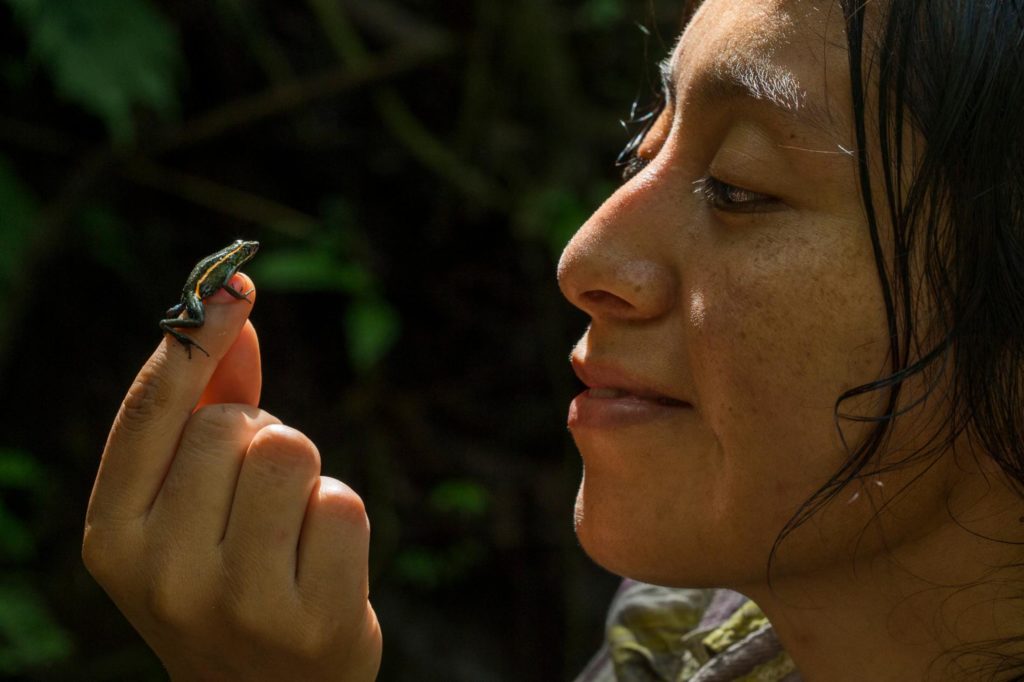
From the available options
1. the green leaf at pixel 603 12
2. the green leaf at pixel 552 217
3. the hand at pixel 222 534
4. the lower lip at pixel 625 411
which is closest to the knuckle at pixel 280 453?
the hand at pixel 222 534

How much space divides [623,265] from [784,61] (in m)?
0.34

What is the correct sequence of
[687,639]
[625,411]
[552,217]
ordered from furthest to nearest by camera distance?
1. [552,217]
2. [687,639]
3. [625,411]

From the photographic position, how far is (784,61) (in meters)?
1.40

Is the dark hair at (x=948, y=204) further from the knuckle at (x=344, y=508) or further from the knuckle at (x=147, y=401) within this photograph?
the knuckle at (x=147, y=401)

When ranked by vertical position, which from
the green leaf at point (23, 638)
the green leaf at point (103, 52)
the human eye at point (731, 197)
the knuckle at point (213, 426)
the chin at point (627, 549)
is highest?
the green leaf at point (103, 52)

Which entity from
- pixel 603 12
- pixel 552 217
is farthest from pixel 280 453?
pixel 603 12

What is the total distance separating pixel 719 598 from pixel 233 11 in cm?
383

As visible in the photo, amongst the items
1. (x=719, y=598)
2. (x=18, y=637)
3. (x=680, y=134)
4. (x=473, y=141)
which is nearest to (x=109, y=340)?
(x=18, y=637)

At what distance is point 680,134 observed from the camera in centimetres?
154

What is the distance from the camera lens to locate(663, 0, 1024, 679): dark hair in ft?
4.24

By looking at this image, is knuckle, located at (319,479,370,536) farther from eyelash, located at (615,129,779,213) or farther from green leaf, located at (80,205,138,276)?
green leaf, located at (80,205,138,276)

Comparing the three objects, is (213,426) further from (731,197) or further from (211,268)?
(731,197)

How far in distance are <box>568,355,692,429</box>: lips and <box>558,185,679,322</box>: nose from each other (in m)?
0.08

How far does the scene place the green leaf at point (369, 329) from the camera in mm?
4887
